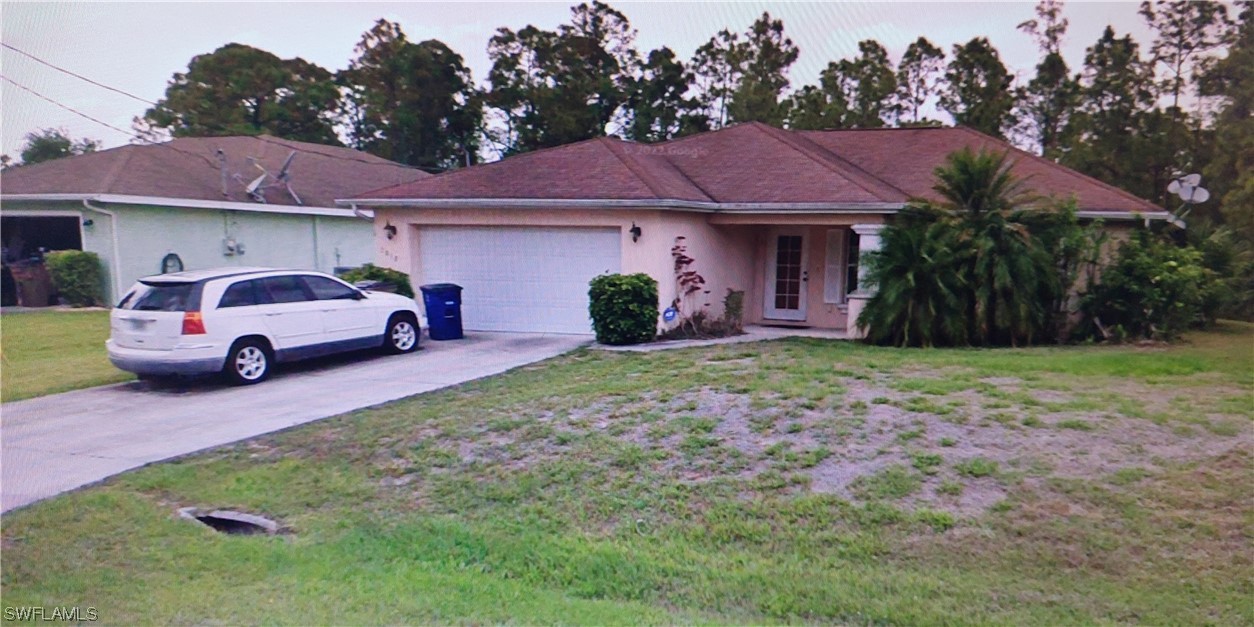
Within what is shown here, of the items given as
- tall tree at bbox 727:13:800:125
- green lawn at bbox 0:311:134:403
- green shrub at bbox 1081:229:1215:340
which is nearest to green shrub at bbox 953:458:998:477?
green shrub at bbox 1081:229:1215:340

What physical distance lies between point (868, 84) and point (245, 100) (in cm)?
2790

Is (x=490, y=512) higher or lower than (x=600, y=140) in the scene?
lower

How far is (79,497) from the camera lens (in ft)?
19.9

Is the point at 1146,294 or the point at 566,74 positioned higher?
the point at 566,74

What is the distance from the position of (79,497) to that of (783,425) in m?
5.97

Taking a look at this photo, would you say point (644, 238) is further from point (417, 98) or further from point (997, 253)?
point (417, 98)

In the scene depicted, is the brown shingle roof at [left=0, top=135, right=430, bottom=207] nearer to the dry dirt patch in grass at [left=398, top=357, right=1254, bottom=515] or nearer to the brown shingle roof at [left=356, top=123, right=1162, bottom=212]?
the brown shingle roof at [left=356, top=123, right=1162, bottom=212]

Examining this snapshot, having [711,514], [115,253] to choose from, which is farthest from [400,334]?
[115,253]

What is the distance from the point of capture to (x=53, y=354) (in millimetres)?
12492

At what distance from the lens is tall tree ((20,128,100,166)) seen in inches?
577

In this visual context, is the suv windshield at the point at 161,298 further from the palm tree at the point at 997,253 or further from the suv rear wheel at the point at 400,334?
the palm tree at the point at 997,253

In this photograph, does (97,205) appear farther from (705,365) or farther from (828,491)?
(828,491)

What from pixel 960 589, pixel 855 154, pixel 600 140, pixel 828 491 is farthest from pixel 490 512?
pixel 855 154

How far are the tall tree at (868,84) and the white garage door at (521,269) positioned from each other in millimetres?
17021
